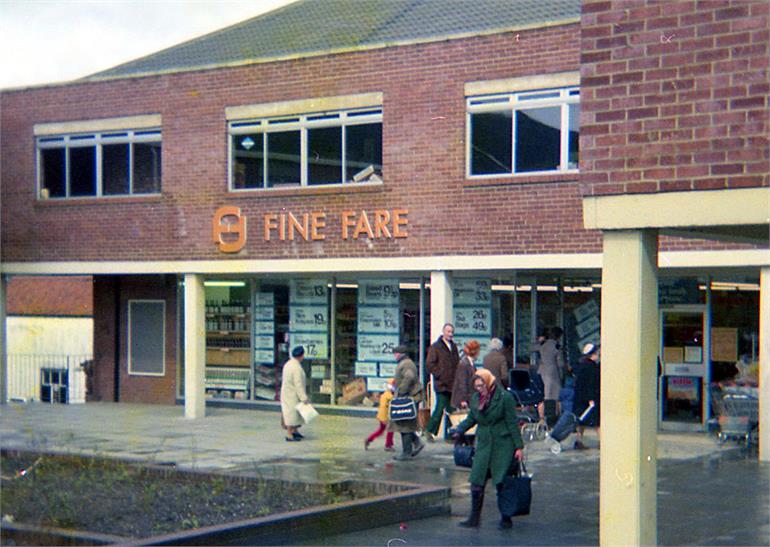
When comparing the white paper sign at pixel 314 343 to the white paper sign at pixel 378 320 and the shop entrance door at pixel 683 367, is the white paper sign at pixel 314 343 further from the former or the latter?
the shop entrance door at pixel 683 367

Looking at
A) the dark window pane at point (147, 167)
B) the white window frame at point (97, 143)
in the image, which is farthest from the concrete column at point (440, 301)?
the dark window pane at point (147, 167)

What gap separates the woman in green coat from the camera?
11297 mm

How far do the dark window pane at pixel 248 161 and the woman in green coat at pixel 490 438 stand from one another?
11.2m

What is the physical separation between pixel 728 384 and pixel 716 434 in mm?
841

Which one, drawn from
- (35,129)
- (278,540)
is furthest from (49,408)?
(278,540)

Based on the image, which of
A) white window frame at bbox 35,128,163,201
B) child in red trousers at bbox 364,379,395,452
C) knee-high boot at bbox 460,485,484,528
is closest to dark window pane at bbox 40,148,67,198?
white window frame at bbox 35,128,163,201

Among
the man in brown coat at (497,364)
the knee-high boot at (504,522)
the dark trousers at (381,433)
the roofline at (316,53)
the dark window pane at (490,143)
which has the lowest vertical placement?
the knee-high boot at (504,522)

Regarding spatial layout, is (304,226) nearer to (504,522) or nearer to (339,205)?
(339,205)

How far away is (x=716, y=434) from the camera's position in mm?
18828

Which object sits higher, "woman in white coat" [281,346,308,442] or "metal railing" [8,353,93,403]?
"woman in white coat" [281,346,308,442]

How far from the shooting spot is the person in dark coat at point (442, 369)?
57.2 feet

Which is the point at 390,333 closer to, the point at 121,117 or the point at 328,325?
the point at 328,325

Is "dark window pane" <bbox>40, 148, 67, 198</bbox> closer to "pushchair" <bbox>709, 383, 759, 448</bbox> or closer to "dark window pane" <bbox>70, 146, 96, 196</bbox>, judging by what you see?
"dark window pane" <bbox>70, 146, 96, 196</bbox>

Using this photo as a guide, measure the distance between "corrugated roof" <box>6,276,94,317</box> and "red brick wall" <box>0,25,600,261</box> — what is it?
13.6 metres
